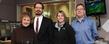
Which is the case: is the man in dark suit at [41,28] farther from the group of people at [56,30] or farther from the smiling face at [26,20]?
the smiling face at [26,20]

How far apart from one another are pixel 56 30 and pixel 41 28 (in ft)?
0.73

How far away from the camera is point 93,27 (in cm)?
390

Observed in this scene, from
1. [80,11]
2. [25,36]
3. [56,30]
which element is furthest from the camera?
[25,36]

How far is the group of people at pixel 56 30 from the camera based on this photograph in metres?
3.80

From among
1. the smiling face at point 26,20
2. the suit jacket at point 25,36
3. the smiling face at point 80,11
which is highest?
the smiling face at point 80,11

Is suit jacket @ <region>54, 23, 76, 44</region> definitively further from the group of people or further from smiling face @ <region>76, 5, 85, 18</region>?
smiling face @ <region>76, 5, 85, 18</region>

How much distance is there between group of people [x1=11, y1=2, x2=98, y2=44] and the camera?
12.5ft

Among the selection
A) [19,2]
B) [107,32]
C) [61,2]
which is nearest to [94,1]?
[107,32]

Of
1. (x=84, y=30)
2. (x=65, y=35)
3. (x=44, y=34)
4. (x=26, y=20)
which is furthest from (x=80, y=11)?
(x=26, y=20)

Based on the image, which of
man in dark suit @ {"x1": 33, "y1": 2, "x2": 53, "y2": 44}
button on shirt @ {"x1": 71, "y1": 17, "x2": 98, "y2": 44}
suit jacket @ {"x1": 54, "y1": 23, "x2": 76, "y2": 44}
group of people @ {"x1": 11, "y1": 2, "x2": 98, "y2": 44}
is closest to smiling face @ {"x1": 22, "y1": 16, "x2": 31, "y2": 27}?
group of people @ {"x1": 11, "y1": 2, "x2": 98, "y2": 44}

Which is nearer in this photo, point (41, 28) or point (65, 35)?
point (65, 35)

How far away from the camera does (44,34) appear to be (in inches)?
153

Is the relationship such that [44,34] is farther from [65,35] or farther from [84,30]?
[84,30]

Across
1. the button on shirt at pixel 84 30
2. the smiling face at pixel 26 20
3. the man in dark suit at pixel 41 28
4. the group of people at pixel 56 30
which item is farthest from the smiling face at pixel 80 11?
the smiling face at pixel 26 20
